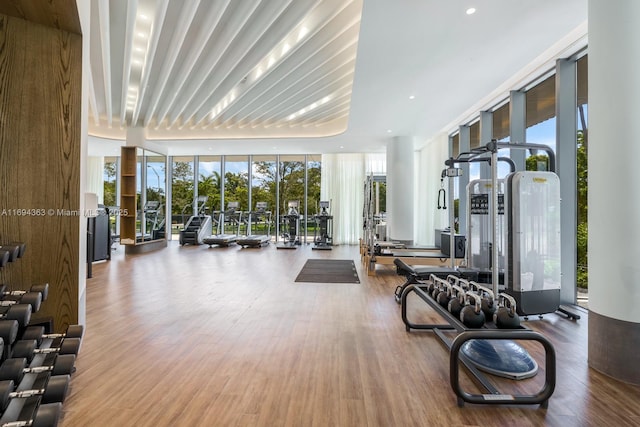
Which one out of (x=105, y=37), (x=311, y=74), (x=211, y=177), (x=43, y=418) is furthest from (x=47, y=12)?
(x=211, y=177)

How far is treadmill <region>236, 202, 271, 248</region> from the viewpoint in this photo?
980cm

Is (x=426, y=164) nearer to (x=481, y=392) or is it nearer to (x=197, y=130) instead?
(x=197, y=130)

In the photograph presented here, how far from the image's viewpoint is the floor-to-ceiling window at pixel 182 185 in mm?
11789

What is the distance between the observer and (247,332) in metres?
2.98

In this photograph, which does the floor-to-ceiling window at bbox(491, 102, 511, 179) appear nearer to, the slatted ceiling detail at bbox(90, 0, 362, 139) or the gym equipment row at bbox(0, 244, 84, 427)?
the slatted ceiling detail at bbox(90, 0, 362, 139)

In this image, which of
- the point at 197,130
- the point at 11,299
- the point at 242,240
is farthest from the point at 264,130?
the point at 11,299

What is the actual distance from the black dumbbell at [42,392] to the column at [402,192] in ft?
25.2

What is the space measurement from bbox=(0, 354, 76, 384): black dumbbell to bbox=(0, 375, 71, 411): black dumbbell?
0.39 feet

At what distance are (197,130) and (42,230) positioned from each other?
25.8 ft

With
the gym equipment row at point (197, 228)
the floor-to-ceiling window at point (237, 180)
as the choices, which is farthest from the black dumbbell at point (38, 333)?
the floor-to-ceiling window at point (237, 180)

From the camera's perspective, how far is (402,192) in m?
8.34

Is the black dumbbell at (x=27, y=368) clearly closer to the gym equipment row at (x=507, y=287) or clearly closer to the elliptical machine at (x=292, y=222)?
the gym equipment row at (x=507, y=287)

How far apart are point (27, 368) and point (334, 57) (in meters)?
5.01

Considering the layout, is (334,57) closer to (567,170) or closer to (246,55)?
(246,55)
